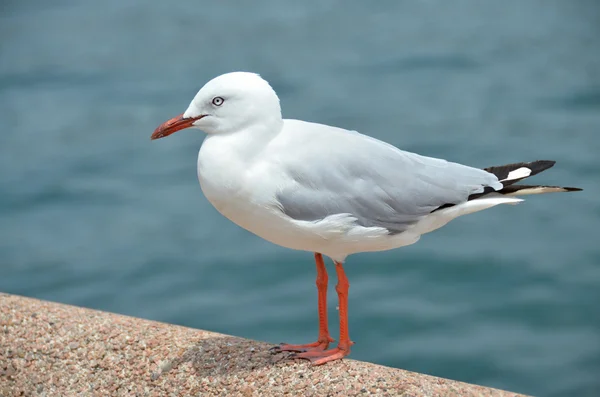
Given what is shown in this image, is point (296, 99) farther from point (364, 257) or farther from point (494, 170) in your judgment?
point (494, 170)

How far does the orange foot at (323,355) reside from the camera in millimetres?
4184

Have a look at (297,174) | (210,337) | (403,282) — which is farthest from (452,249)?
(297,174)

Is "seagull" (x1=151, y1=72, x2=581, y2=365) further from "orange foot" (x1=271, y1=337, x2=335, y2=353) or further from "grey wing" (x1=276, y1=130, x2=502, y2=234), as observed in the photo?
"orange foot" (x1=271, y1=337, x2=335, y2=353)

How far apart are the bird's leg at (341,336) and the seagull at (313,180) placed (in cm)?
18

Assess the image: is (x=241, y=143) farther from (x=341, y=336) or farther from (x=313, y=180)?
(x=341, y=336)

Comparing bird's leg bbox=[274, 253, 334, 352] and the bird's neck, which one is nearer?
the bird's neck

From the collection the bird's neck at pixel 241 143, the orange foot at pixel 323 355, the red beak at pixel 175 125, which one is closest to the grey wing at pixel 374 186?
the bird's neck at pixel 241 143

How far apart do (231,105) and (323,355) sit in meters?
1.21

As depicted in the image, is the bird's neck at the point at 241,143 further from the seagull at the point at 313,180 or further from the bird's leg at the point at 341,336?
the bird's leg at the point at 341,336

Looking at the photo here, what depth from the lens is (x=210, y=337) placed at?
15.0ft

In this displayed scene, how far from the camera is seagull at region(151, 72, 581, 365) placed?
3.77 m

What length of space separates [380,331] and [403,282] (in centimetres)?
53

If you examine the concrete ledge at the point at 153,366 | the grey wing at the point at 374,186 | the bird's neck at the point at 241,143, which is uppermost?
the bird's neck at the point at 241,143

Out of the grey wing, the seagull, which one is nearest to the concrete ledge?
the seagull
